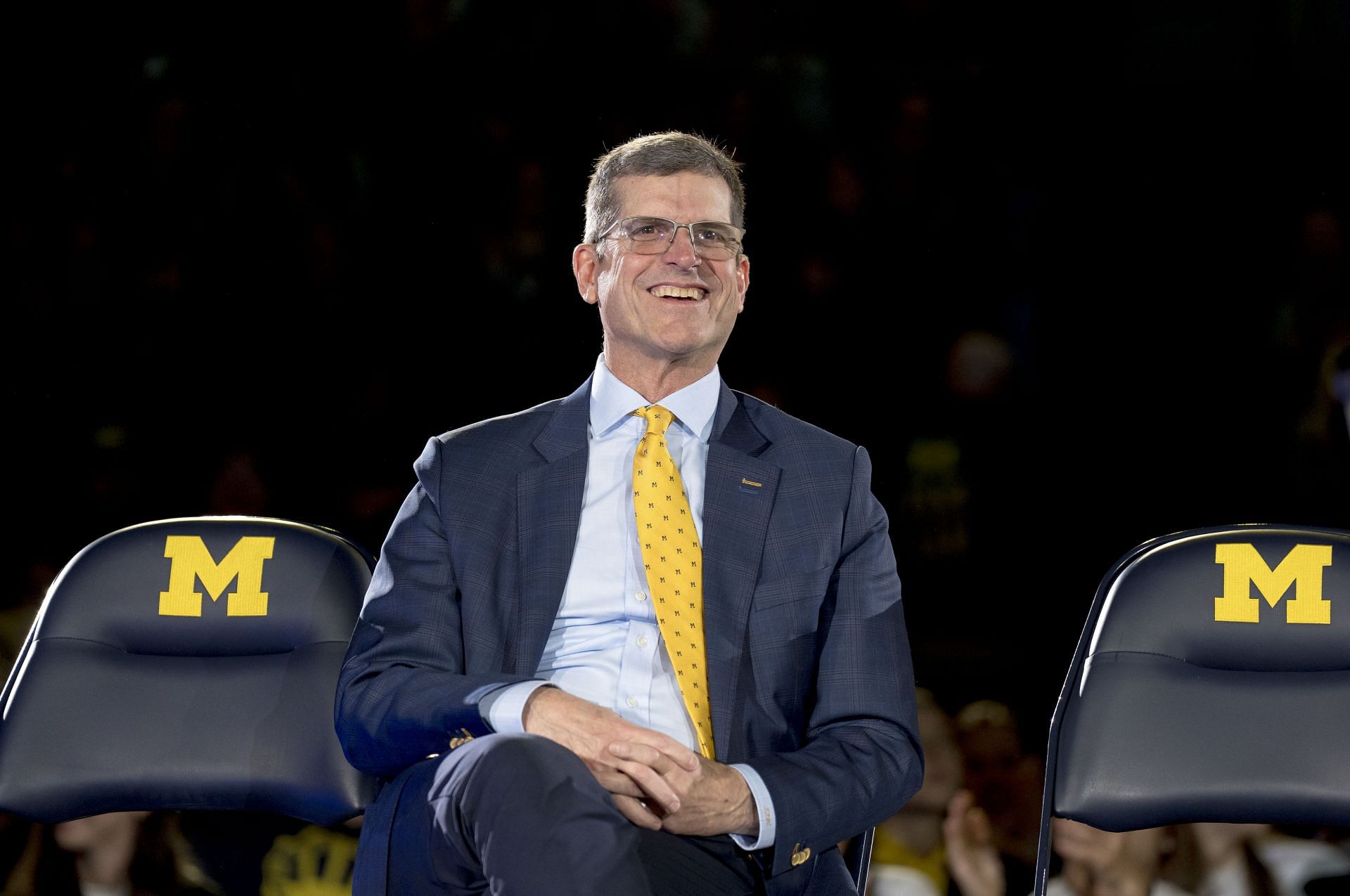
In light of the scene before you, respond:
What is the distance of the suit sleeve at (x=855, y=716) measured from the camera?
139cm

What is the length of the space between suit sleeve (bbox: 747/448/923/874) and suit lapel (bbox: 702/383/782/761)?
3.9 inches

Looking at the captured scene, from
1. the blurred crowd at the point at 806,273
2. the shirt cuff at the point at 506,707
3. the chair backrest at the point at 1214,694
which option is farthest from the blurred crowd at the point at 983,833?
the shirt cuff at the point at 506,707

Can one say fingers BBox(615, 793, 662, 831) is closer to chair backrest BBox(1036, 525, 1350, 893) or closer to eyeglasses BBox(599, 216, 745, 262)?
chair backrest BBox(1036, 525, 1350, 893)

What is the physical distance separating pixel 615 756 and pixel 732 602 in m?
0.32

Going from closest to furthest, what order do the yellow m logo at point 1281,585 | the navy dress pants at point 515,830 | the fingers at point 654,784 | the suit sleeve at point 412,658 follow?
the navy dress pants at point 515,830
the fingers at point 654,784
the suit sleeve at point 412,658
the yellow m logo at point 1281,585

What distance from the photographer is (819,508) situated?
5.28ft

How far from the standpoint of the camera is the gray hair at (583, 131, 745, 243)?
5.66ft

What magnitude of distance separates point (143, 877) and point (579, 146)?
5.18 ft

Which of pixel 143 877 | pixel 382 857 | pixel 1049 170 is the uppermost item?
pixel 1049 170

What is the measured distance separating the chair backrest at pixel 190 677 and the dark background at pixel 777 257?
0.83 m

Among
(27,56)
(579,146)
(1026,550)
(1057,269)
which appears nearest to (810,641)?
(1026,550)

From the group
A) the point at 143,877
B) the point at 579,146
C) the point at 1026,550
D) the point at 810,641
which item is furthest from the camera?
the point at 579,146

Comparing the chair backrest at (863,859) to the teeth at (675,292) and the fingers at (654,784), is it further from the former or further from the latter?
the teeth at (675,292)

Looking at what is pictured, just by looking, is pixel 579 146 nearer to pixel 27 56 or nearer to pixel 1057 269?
pixel 1057 269
